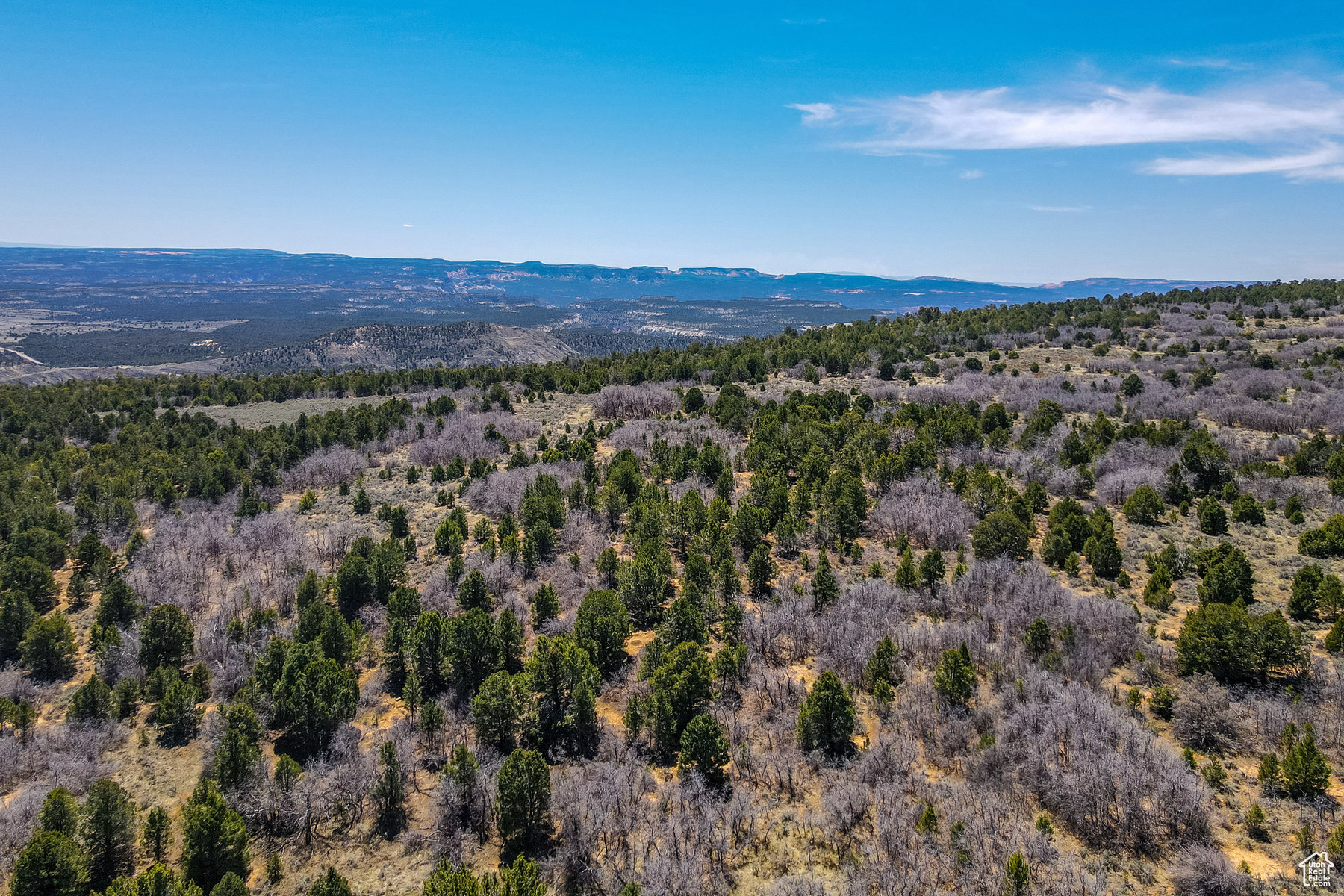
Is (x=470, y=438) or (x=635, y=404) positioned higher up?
(x=635, y=404)

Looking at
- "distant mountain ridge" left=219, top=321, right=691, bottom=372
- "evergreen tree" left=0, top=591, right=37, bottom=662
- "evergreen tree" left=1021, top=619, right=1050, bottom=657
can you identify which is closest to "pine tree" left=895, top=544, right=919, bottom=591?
"evergreen tree" left=1021, top=619, right=1050, bottom=657

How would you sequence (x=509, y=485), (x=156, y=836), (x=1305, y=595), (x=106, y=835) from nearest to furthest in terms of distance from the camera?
1. (x=106, y=835)
2. (x=156, y=836)
3. (x=1305, y=595)
4. (x=509, y=485)

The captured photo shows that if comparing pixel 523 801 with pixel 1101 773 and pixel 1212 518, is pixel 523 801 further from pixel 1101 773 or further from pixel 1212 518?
pixel 1212 518

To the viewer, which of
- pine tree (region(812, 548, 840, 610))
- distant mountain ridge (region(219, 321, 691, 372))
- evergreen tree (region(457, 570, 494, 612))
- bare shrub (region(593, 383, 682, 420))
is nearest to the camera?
pine tree (region(812, 548, 840, 610))

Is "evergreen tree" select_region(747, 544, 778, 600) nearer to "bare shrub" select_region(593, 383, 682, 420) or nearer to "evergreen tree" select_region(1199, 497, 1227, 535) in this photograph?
"evergreen tree" select_region(1199, 497, 1227, 535)

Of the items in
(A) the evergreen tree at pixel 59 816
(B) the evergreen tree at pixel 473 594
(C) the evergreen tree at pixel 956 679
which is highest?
(C) the evergreen tree at pixel 956 679

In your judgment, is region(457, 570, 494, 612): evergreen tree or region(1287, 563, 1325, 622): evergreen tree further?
region(457, 570, 494, 612): evergreen tree

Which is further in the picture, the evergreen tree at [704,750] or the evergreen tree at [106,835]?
the evergreen tree at [704,750]

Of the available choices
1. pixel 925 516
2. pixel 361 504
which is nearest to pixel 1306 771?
pixel 925 516

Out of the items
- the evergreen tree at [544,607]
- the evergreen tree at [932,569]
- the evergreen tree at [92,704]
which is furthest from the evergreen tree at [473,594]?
the evergreen tree at [932,569]

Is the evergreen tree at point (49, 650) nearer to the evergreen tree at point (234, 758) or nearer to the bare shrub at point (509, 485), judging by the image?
the evergreen tree at point (234, 758)
